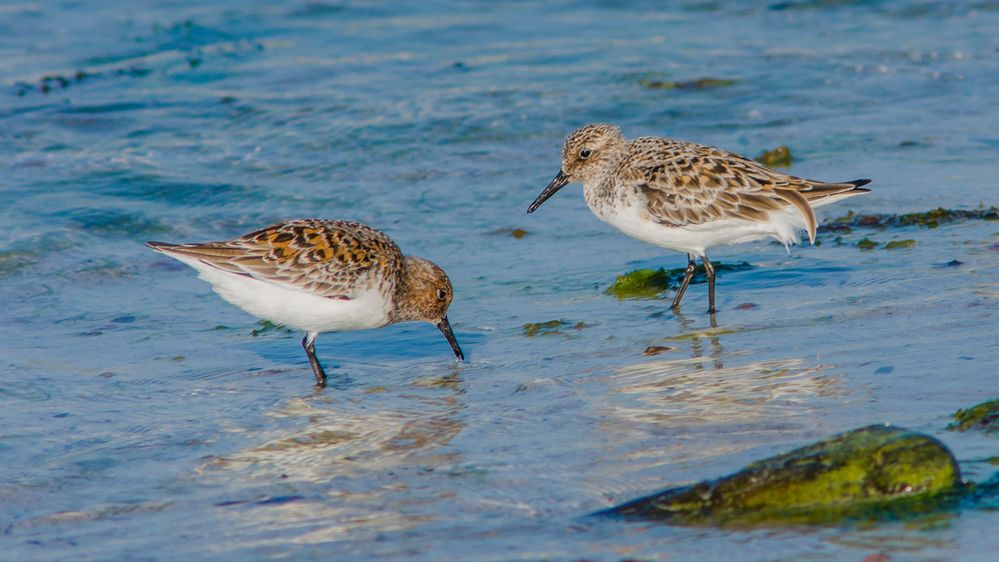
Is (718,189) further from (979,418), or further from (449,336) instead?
(979,418)

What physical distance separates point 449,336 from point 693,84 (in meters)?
8.06

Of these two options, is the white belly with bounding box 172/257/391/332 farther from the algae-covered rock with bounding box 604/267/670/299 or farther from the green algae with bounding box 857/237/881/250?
the green algae with bounding box 857/237/881/250

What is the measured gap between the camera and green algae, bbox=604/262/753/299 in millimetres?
9227

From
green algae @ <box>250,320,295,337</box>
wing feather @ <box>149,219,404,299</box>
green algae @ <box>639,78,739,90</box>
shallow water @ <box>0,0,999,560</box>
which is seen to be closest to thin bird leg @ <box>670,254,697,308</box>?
shallow water @ <box>0,0,999,560</box>

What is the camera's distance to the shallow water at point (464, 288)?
18.3 ft

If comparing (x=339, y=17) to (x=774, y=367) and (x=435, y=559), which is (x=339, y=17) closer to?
(x=774, y=367)

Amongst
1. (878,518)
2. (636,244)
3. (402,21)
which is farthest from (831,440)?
(402,21)

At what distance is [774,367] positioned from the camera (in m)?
7.13

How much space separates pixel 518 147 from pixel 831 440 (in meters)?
8.59

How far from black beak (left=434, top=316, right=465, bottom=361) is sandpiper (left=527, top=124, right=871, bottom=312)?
1.59m

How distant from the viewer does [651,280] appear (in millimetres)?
9438

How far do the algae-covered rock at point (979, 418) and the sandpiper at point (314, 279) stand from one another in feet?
10.5

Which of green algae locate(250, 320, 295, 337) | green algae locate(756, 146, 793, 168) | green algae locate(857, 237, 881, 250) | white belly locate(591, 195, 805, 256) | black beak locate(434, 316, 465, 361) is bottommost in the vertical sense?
green algae locate(250, 320, 295, 337)

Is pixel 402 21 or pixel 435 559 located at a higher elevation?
pixel 402 21
